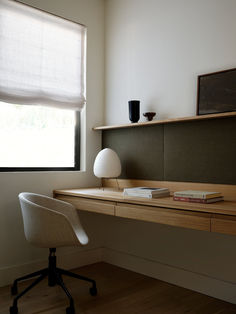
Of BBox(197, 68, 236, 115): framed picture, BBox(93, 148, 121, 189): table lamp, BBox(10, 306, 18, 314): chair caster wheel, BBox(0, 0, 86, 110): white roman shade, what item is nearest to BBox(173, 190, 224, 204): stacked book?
BBox(197, 68, 236, 115): framed picture

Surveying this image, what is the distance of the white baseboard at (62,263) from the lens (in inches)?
111

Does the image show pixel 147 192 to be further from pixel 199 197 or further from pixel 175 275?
pixel 175 275

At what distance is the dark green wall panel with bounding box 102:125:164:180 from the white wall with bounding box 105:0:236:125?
171 millimetres

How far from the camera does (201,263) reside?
8.79 ft

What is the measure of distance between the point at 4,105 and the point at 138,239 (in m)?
1.71

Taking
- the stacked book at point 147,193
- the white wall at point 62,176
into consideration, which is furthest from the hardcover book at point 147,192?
the white wall at point 62,176

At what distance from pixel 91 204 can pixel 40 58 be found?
141cm

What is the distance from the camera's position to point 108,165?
3049 millimetres

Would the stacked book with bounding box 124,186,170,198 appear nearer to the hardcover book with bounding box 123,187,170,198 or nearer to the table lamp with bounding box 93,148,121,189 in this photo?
the hardcover book with bounding box 123,187,170,198

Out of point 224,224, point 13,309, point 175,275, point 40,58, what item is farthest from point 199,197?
point 40,58

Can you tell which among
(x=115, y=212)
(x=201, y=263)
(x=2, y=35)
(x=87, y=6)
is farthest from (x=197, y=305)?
(x=87, y=6)

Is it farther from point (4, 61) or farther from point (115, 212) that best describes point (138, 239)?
point (4, 61)

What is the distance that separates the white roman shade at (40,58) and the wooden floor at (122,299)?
159 centimetres

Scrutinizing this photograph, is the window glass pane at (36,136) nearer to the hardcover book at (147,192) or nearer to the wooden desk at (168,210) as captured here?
the wooden desk at (168,210)
